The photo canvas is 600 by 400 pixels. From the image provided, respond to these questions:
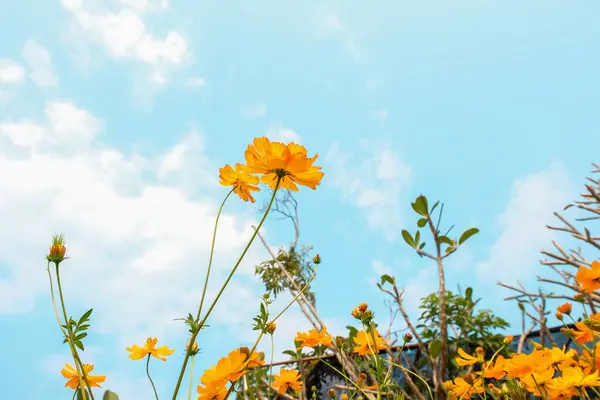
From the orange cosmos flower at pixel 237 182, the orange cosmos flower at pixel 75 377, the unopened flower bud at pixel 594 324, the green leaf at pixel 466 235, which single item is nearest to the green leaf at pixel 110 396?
the orange cosmos flower at pixel 75 377

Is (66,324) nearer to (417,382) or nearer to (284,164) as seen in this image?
(284,164)

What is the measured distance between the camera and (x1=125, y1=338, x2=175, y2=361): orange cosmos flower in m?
1.17

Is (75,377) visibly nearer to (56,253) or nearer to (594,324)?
(56,253)

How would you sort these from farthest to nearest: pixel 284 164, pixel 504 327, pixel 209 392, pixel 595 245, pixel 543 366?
pixel 504 327 → pixel 595 245 → pixel 543 366 → pixel 209 392 → pixel 284 164

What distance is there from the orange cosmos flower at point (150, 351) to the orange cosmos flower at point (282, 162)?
0.54 metres

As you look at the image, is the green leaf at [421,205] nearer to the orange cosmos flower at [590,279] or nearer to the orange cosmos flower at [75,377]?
the orange cosmos flower at [590,279]

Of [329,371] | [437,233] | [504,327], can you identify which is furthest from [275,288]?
[437,233]

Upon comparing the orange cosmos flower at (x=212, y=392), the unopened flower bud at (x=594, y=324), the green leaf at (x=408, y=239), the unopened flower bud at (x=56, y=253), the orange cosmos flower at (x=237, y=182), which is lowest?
the orange cosmos flower at (x=212, y=392)

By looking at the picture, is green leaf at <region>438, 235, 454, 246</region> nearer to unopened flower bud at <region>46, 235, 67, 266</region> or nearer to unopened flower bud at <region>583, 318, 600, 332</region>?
unopened flower bud at <region>583, 318, 600, 332</region>

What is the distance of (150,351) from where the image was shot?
3.83ft

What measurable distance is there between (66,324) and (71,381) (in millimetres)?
372

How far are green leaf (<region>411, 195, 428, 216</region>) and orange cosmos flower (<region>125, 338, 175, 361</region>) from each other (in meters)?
1.20

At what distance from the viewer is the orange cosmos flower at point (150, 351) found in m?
1.17

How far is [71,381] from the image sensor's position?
1.09 metres
